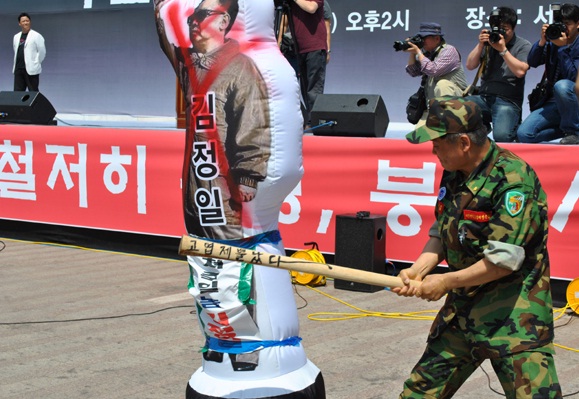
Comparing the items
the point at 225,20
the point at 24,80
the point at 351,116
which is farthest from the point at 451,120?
the point at 24,80

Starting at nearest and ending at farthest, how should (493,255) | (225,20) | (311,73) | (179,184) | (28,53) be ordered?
(493,255), (225,20), (179,184), (311,73), (28,53)

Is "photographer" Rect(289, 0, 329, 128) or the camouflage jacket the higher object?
"photographer" Rect(289, 0, 329, 128)

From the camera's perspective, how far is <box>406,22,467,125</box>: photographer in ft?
30.2

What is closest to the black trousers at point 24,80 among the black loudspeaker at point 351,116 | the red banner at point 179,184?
the red banner at point 179,184

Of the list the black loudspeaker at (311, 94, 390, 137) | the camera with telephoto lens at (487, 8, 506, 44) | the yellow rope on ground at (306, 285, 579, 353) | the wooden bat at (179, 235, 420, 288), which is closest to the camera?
the wooden bat at (179, 235, 420, 288)

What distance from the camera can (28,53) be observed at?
16.0 metres

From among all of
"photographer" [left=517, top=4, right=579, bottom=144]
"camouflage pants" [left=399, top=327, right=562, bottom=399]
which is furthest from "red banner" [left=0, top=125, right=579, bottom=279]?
"camouflage pants" [left=399, top=327, right=562, bottom=399]

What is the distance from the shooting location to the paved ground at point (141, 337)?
5.52 meters

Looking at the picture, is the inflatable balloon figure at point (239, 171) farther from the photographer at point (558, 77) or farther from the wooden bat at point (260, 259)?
the photographer at point (558, 77)

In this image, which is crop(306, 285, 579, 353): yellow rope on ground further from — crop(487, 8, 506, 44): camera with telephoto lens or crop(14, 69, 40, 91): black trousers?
crop(14, 69, 40, 91): black trousers

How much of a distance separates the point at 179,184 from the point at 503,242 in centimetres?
617

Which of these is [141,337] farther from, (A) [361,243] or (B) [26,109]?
(B) [26,109]

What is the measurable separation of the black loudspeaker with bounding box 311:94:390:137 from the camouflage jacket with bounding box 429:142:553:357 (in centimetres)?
484

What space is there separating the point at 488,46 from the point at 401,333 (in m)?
3.22
